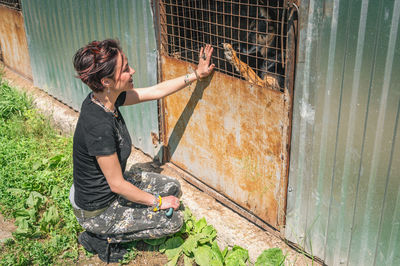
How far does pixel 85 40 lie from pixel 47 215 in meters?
2.27

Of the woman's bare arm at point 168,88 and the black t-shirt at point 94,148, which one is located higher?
the woman's bare arm at point 168,88

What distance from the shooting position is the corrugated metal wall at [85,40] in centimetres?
423

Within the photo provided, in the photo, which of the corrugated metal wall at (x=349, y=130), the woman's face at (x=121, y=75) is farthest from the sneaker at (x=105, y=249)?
the corrugated metal wall at (x=349, y=130)

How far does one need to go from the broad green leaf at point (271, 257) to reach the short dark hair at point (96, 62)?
1.75 metres

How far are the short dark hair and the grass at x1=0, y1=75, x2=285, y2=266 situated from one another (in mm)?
1453

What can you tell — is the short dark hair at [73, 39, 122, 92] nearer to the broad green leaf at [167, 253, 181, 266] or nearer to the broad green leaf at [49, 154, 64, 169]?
the broad green leaf at [167, 253, 181, 266]

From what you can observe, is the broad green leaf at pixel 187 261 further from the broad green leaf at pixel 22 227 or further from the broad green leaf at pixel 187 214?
the broad green leaf at pixel 22 227

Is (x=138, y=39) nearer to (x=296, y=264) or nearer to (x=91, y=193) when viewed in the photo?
(x=91, y=193)

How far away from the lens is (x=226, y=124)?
11.7ft

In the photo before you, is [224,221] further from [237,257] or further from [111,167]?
[111,167]

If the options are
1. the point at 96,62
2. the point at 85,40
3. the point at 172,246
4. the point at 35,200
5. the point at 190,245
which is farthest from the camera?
the point at 85,40

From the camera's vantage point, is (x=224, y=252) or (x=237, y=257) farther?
(x=224, y=252)

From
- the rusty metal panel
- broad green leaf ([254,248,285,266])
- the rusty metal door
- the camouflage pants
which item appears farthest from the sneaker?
the rusty metal panel

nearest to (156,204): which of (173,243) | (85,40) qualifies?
(173,243)
